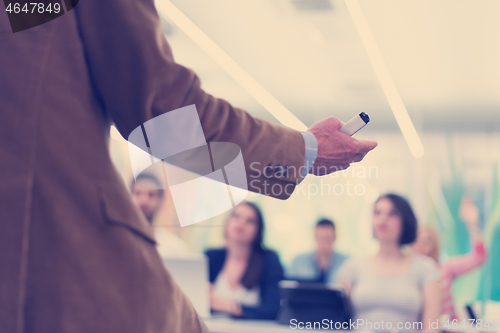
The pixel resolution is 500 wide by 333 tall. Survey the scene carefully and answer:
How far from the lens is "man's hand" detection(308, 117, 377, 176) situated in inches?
27.5

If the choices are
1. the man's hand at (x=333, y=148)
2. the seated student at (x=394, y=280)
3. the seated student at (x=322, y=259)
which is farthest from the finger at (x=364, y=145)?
the seated student at (x=322, y=259)

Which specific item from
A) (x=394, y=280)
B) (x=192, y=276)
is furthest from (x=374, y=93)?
(x=192, y=276)

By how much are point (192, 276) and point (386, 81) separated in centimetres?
372

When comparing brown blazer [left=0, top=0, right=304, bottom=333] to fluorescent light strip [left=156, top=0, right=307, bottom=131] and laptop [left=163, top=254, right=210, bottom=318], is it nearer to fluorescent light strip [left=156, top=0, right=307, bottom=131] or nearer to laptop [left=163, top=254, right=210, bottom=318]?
laptop [left=163, top=254, right=210, bottom=318]

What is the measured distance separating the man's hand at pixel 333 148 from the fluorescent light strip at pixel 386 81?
8.37 ft

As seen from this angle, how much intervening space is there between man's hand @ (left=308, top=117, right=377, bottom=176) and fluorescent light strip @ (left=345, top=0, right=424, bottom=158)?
255 cm

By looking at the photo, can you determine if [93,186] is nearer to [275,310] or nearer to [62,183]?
[62,183]

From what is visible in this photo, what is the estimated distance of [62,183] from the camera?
51cm

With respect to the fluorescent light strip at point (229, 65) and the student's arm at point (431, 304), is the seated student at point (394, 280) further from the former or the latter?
the fluorescent light strip at point (229, 65)

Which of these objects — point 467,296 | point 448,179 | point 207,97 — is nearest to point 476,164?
point 448,179

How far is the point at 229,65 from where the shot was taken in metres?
4.42

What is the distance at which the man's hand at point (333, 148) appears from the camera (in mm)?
698

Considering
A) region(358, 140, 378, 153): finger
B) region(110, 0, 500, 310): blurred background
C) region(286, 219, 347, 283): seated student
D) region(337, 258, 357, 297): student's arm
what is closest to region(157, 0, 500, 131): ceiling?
region(110, 0, 500, 310): blurred background

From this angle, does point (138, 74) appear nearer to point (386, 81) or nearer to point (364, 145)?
point (364, 145)
